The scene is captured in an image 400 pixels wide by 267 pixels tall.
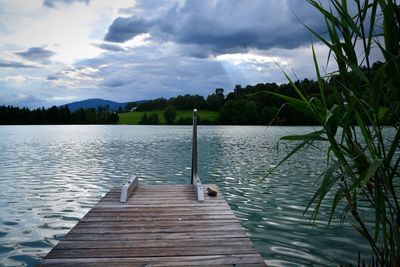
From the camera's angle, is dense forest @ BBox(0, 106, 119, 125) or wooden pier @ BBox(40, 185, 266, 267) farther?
dense forest @ BBox(0, 106, 119, 125)

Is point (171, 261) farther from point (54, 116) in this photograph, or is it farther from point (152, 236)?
point (54, 116)

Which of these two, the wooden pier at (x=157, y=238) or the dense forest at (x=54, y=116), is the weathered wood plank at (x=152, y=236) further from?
the dense forest at (x=54, y=116)

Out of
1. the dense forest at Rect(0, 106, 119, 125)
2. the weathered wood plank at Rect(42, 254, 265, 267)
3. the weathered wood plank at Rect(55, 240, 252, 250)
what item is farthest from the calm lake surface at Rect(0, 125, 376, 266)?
the dense forest at Rect(0, 106, 119, 125)

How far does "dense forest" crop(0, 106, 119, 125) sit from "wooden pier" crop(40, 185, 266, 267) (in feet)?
456

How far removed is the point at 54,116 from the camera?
458ft

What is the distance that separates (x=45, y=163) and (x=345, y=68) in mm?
19996

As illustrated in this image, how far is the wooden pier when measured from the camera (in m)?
3.71

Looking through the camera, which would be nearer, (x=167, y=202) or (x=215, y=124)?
(x=167, y=202)

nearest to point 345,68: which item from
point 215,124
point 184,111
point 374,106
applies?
point 374,106

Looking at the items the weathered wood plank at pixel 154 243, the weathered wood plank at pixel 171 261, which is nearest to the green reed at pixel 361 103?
the weathered wood plank at pixel 171 261

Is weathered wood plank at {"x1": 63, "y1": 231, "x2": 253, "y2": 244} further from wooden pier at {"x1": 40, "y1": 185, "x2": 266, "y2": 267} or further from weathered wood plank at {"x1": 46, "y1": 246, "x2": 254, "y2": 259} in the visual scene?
weathered wood plank at {"x1": 46, "y1": 246, "x2": 254, "y2": 259}

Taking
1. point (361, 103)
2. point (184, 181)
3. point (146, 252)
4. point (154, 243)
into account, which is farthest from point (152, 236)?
point (184, 181)

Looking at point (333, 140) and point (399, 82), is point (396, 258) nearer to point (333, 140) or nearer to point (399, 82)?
point (333, 140)

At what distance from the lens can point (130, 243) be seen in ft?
14.0
